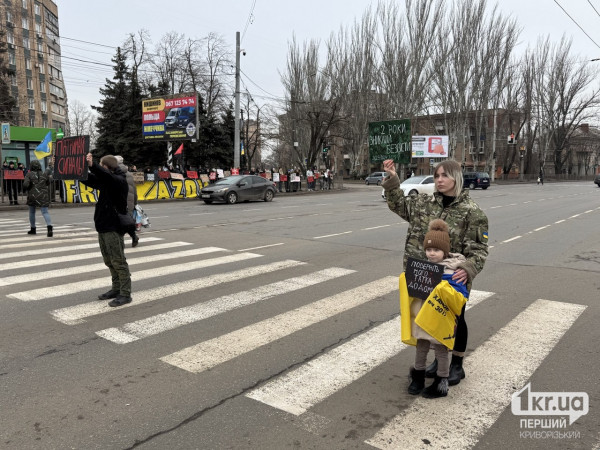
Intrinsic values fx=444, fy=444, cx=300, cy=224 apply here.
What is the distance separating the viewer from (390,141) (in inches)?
336

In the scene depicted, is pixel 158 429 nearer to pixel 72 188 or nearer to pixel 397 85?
pixel 72 188

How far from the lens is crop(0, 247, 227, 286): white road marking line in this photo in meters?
6.51

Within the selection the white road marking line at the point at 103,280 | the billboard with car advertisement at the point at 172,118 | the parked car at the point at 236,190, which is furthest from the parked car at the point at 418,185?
the white road marking line at the point at 103,280

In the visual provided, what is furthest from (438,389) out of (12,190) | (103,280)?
(12,190)

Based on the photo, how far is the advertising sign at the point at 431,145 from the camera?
47.4 meters

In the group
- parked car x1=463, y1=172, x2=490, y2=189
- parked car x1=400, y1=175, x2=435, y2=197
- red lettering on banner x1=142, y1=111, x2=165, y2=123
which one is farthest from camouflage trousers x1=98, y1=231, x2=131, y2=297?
parked car x1=463, y1=172, x2=490, y2=189

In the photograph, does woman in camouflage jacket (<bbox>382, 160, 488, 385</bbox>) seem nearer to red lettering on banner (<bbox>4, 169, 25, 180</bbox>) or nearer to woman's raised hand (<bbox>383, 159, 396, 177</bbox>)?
woman's raised hand (<bbox>383, 159, 396, 177</bbox>)

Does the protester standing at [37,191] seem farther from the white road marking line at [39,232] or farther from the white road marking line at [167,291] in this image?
the white road marking line at [167,291]

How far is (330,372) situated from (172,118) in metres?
26.8

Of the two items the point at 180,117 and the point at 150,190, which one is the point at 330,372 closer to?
the point at 150,190

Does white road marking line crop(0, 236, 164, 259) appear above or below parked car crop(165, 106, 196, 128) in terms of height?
below

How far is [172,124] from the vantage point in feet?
91.6

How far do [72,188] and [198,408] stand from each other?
20627 millimetres

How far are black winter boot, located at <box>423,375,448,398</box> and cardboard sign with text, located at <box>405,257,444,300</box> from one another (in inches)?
27.1
